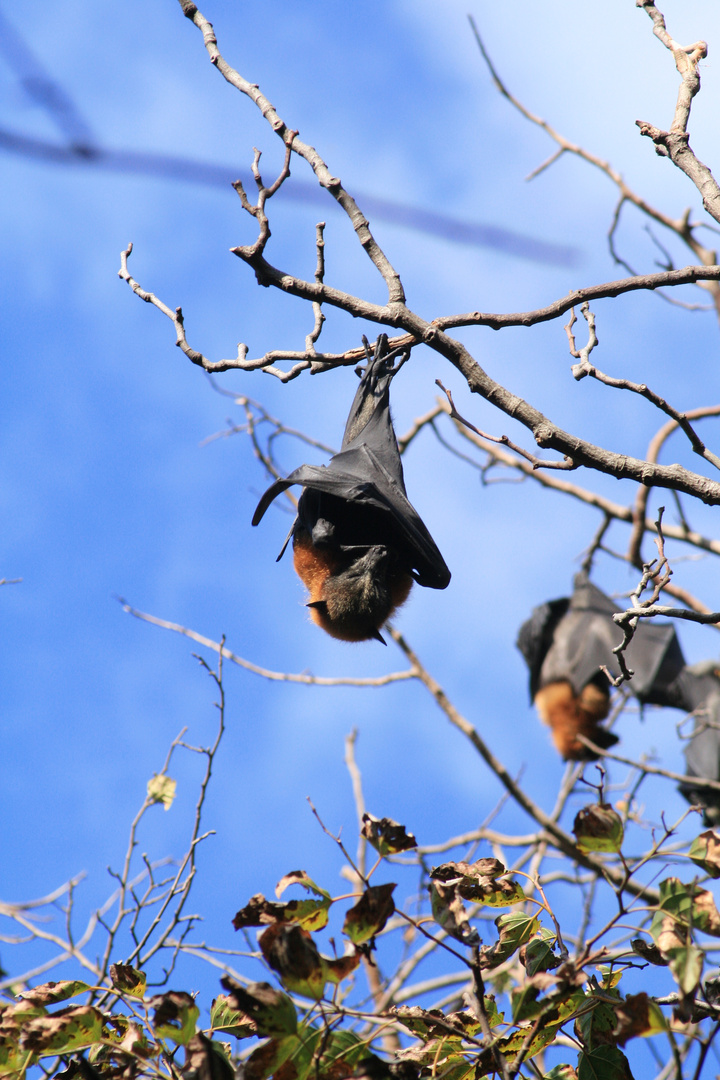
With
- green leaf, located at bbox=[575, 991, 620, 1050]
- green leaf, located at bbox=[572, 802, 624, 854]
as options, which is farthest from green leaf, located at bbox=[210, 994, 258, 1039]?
green leaf, located at bbox=[572, 802, 624, 854]

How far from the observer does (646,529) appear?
7.33 m

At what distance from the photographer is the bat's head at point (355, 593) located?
17.5ft

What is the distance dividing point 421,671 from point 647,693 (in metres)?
3.61

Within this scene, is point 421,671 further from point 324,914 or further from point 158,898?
point 324,914

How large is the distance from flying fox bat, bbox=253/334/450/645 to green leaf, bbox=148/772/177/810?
4.16 ft

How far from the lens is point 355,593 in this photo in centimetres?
534

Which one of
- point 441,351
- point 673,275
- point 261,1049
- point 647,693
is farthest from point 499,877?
point 647,693

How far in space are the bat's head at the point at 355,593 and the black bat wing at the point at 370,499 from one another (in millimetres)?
120

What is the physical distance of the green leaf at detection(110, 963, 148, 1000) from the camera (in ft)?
8.58

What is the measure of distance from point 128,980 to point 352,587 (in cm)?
293

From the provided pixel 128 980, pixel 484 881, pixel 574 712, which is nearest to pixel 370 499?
pixel 484 881

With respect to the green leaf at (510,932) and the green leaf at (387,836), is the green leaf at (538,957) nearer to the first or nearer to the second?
the green leaf at (510,932)

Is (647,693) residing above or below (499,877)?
above

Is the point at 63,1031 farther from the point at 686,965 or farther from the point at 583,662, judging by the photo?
the point at 583,662
